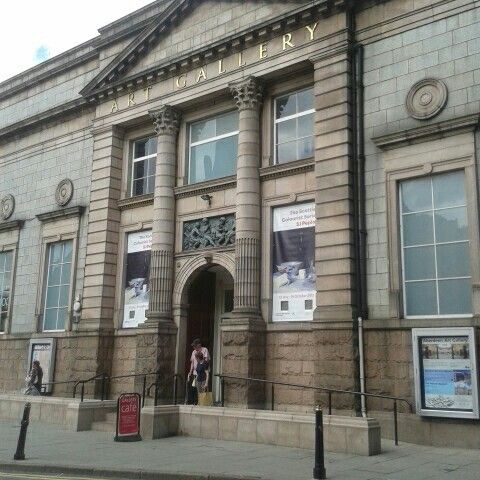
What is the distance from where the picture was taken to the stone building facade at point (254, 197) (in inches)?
584

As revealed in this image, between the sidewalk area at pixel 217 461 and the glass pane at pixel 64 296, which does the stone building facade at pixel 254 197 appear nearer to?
the glass pane at pixel 64 296

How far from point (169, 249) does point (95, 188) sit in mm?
4623

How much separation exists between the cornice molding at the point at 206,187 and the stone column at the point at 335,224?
3.31 metres

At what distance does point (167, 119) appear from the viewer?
67.9 feet

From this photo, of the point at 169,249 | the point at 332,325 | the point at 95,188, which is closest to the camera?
the point at 332,325

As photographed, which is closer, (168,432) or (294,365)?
(168,432)

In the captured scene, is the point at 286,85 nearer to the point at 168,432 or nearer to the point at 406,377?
the point at 406,377

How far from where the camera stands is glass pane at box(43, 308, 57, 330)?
76.8 feet

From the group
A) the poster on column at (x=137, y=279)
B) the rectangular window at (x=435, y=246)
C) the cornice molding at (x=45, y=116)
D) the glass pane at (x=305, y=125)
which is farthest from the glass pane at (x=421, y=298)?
the cornice molding at (x=45, y=116)

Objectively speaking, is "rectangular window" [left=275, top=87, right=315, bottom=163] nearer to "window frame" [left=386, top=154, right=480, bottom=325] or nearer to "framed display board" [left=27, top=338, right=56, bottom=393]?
"window frame" [left=386, top=154, right=480, bottom=325]

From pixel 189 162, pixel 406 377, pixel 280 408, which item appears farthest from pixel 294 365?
pixel 189 162

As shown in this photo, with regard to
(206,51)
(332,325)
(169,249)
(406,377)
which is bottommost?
(406,377)

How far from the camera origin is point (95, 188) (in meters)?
22.5

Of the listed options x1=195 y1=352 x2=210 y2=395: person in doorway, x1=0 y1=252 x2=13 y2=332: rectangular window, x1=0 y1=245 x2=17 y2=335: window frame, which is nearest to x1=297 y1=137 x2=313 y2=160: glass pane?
x1=195 y1=352 x2=210 y2=395: person in doorway
